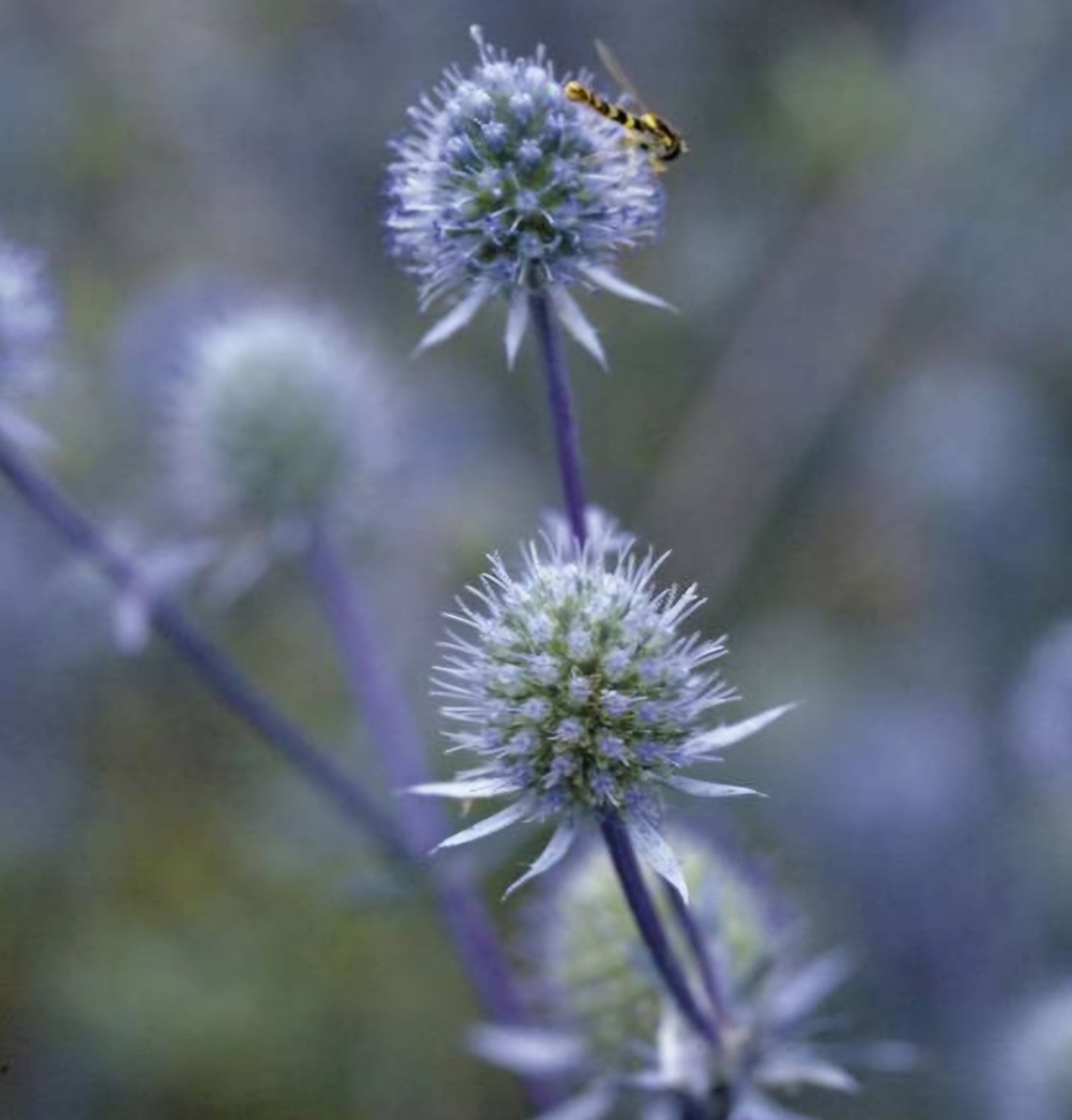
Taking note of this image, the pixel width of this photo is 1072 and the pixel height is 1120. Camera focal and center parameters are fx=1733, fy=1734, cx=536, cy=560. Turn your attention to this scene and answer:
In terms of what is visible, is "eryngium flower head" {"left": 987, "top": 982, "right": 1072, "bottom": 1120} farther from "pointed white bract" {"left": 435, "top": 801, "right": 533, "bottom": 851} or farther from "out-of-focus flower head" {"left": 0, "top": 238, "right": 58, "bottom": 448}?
"out-of-focus flower head" {"left": 0, "top": 238, "right": 58, "bottom": 448}

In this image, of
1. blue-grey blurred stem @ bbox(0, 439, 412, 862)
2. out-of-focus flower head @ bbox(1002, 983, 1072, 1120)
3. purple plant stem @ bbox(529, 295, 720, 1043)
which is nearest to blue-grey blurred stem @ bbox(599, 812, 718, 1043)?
purple plant stem @ bbox(529, 295, 720, 1043)

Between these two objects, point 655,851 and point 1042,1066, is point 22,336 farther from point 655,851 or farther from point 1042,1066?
point 1042,1066

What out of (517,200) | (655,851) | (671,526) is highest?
(671,526)

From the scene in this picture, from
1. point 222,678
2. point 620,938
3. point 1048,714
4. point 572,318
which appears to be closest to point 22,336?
point 222,678

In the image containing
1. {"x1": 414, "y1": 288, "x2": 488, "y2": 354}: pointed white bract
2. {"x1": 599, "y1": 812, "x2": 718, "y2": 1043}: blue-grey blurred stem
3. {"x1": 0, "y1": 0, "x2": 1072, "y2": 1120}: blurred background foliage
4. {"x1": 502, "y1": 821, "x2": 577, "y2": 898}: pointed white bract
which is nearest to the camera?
{"x1": 502, "y1": 821, "x2": 577, "y2": 898}: pointed white bract

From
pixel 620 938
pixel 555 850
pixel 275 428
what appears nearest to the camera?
pixel 555 850

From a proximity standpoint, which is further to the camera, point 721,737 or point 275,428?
point 275,428

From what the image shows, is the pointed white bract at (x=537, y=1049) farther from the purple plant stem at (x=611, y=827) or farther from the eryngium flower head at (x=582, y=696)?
the eryngium flower head at (x=582, y=696)

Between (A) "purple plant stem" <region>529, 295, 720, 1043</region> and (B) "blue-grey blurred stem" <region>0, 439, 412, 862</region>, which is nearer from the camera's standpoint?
(A) "purple plant stem" <region>529, 295, 720, 1043</region>
